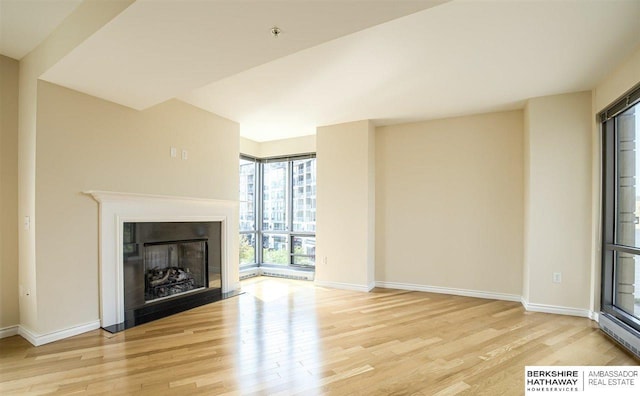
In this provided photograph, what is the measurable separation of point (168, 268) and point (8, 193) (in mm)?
1725

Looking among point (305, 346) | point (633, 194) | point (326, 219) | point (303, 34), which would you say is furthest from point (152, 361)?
point (633, 194)

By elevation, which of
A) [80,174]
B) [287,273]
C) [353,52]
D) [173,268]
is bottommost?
[287,273]

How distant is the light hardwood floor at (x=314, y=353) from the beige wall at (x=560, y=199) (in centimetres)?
37

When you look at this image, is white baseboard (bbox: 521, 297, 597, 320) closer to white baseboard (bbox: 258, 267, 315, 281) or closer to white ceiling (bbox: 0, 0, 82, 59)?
white baseboard (bbox: 258, 267, 315, 281)

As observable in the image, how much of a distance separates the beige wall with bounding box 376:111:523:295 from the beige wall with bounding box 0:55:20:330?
4306 mm

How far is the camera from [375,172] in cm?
496

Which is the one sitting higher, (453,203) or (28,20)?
(28,20)

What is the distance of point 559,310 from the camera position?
11.7ft

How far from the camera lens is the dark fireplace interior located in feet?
11.0

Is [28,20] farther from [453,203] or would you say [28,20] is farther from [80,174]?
[453,203]

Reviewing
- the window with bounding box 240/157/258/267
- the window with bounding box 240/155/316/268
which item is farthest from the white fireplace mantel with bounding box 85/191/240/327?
the window with bounding box 240/155/316/268

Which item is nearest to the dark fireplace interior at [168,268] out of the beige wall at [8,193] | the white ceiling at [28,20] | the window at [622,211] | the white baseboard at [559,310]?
the beige wall at [8,193]

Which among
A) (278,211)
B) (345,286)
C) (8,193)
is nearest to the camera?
(8,193)

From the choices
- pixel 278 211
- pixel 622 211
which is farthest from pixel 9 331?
pixel 622 211
